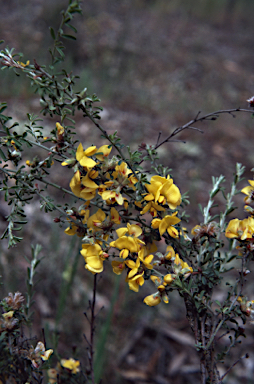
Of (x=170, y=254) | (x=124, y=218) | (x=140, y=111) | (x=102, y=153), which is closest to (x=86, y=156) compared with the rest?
(x=102, y=153)

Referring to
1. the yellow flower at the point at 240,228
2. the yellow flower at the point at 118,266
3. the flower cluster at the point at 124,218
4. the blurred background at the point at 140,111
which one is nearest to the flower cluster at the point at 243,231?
the yellow flower at the point at 240,228

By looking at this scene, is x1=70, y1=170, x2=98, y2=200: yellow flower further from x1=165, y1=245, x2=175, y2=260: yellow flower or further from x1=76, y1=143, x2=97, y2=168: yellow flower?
x1=165, y1=245, x2=175, y2=260: yellow flower

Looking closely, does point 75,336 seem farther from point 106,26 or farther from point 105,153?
point 106,26

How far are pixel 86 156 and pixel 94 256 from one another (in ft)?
0.62

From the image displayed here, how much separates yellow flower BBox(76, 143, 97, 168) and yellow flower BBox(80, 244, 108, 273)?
155 mm

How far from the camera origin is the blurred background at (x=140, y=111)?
1598 millimetres

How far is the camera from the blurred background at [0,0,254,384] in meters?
1.60

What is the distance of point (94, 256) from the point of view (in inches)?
21.6

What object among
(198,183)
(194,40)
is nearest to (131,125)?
(198,183)

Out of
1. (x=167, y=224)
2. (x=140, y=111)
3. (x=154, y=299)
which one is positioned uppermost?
(x=140, y=111)

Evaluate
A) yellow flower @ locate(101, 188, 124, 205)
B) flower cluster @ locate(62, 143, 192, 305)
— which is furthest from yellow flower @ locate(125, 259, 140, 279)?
yellow flower @ locate(101, 188, 124, 205)

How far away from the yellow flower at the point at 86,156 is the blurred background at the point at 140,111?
1.19 ft

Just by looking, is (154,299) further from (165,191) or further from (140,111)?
(140,111)

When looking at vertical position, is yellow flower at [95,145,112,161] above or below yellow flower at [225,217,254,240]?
above
